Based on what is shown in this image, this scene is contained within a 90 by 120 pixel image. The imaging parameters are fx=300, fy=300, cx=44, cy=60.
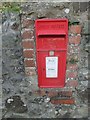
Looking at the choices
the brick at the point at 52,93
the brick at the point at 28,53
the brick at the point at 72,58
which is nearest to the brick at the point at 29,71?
the brick at the point at 28,53

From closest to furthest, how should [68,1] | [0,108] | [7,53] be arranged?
[68,1], [7,53], [0,108]

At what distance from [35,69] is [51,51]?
0.27 m

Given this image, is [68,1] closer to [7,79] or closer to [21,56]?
[21,56]

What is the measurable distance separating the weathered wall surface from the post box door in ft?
0.22

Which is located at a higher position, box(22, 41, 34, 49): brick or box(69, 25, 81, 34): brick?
box(69, 25, 81, 34): brick

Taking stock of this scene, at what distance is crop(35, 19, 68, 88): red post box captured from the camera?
2531 mm

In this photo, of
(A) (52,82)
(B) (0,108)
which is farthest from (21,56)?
(B) (0,108)

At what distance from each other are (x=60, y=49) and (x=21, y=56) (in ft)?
1.27

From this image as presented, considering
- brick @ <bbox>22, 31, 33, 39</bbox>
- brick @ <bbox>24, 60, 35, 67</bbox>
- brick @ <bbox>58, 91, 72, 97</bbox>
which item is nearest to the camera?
brick @ <bbox>22, 31, 33, 39</bbox>

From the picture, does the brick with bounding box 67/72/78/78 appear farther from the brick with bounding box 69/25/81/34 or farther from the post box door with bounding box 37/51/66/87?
the brick with bounding box 69/25/81/34

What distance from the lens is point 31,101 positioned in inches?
115

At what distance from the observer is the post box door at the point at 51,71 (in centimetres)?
266

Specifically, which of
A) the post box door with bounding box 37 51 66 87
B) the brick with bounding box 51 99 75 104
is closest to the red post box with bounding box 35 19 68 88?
the post box door with bounding box 37 51 66 87

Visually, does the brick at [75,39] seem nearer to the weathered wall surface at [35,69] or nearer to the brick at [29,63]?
the weathered wall surface at [35,69]
